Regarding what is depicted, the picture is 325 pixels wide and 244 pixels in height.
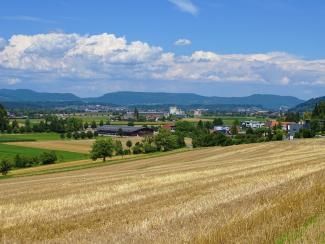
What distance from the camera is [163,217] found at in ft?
43.1

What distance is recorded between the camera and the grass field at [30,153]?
111 meters

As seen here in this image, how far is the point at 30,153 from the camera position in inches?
4601

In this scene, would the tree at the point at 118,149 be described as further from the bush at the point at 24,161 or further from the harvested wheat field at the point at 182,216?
the harvested wheat field at the point at 182,216

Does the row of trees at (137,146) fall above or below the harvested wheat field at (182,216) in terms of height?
below

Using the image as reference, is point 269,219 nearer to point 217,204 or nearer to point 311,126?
point 217,204

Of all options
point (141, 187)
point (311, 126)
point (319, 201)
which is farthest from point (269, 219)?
point (311, 126)

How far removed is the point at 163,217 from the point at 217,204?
83.7 inches

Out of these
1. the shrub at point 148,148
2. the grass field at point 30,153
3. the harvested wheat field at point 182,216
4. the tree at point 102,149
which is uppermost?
the harvested wheat field at point 182,216

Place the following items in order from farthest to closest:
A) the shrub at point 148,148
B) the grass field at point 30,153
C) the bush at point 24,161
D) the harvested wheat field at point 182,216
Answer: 1. the shrub at point 148,148
2. the grass field at point 30,153
3. the bush at point 24,161
4. the harvested wheat field at point 182,216

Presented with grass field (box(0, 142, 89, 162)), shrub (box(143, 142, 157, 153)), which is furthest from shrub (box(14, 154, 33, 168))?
shrub (box(143, 142, 157, 153))

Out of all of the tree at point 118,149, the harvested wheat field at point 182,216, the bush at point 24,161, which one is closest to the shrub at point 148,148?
the tree at point 118,149

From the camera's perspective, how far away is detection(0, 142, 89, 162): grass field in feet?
364

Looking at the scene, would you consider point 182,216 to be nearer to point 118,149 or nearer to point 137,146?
point 118,149

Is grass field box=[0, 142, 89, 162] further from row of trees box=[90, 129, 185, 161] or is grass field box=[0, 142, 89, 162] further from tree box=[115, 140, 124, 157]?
row of trees box=[90, 129, 185, 161]
